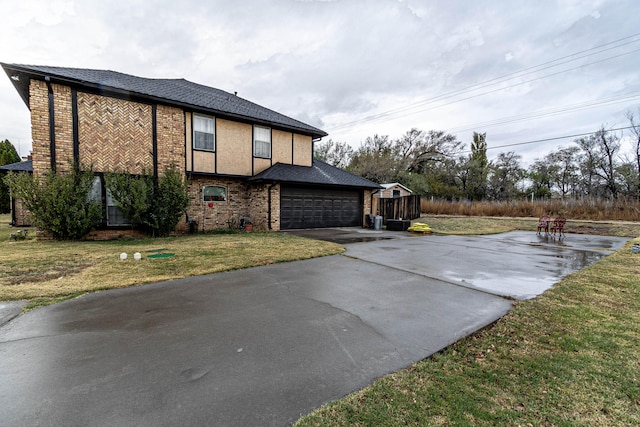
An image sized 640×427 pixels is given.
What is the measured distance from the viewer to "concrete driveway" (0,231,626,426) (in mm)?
1880

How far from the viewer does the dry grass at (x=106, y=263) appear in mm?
4383

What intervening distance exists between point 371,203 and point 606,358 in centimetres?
1443

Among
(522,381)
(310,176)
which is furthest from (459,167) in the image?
(522,381)

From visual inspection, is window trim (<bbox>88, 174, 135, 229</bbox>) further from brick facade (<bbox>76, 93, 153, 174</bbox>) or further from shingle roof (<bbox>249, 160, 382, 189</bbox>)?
shingle roof (<bbox>249, 160, 382, 189</bbox>)

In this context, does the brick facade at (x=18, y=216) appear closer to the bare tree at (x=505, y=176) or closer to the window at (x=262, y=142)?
the window at (x=262, y=142)

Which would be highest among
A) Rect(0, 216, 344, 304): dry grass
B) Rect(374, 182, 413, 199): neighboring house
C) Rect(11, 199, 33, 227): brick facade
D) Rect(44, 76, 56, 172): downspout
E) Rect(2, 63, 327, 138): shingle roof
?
Rect(2, 63, 327, 138): shingle roof

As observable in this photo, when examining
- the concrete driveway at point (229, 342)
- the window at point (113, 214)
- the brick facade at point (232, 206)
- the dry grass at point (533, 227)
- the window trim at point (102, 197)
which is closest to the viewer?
the concrete driveway at point (229, 342)

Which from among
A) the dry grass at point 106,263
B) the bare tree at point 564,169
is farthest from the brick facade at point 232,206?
the bare tree at point 564,169

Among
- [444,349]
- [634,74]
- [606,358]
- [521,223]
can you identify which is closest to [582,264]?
[606,358]

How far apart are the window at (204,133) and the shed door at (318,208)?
149 inches

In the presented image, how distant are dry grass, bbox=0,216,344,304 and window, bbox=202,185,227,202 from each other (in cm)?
399

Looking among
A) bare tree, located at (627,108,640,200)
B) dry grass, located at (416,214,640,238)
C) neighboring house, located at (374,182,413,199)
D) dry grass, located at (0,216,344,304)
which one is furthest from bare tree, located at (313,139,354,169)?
dry grass, located at (0,216,344,304)

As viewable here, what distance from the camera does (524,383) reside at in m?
2.14

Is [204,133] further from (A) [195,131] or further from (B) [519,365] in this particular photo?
(B) [519,365]
